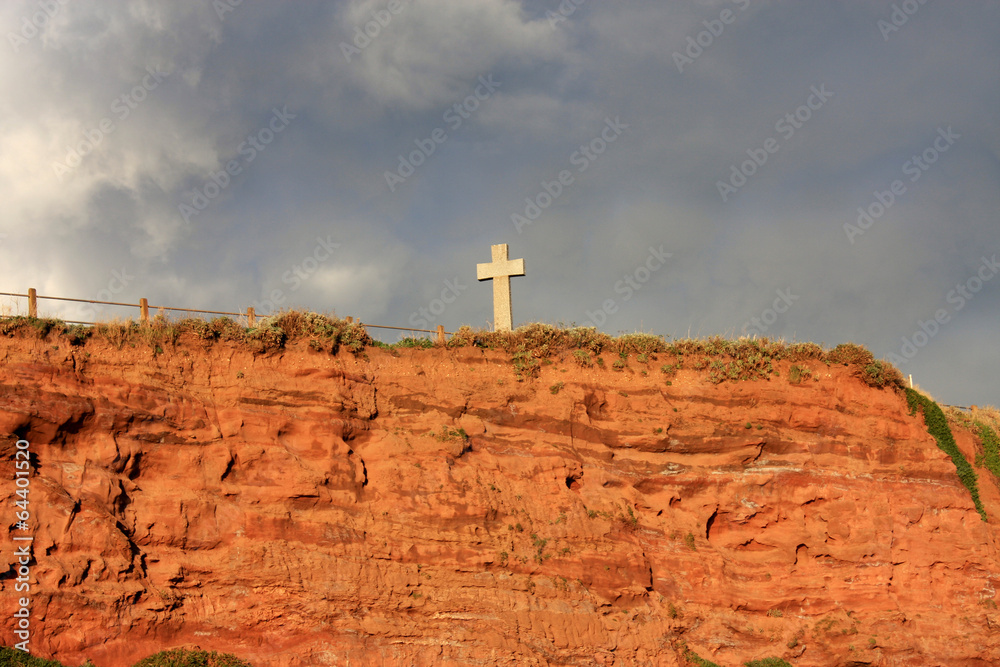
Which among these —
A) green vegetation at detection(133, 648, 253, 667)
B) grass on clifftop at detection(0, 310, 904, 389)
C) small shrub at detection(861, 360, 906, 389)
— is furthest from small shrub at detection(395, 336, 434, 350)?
small shrub at detection(861, 360, 906, 389)

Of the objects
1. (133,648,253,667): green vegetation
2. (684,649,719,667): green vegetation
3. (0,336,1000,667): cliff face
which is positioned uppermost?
(0,336,1000,667): cliff face

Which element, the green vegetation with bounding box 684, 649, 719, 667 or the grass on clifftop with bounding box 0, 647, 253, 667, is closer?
the grass on clifftop with bounding box 0, 647, 253, 667

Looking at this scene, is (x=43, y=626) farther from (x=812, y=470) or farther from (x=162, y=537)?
(x=812, y=470)

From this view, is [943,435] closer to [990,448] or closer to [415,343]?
[990,448]

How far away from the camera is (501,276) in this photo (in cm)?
2147

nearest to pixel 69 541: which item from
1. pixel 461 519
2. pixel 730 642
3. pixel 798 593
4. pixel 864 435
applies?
pixel 461 519

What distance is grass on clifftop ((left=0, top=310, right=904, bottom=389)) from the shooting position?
15.1 m

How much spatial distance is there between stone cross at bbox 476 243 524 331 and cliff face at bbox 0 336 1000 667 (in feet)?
10.9

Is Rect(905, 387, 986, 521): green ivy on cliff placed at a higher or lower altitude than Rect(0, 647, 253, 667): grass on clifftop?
higher

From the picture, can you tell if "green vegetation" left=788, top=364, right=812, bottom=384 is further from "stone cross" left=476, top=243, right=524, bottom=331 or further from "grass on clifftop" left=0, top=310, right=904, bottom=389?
"stone cross" left=476, top=243, right=524, bottom=331

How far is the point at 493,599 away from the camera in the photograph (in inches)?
588

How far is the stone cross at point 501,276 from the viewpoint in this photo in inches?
839

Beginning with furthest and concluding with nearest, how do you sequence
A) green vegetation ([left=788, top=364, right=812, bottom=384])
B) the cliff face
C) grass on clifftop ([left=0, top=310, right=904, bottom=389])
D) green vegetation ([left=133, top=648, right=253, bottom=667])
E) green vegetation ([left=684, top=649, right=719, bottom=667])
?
green vegetation ([left=788, top=364, right=812, bottom=384])
green vegetation ([left=684, top=649, right=719, bottom=667])
grass on clifftop ([left=0, top=310, right=904, bottom=389])
the cliff face
green vegetation ([left=133, top=648, right=253, bottom=667])

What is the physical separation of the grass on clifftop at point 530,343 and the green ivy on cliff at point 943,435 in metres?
0.66
